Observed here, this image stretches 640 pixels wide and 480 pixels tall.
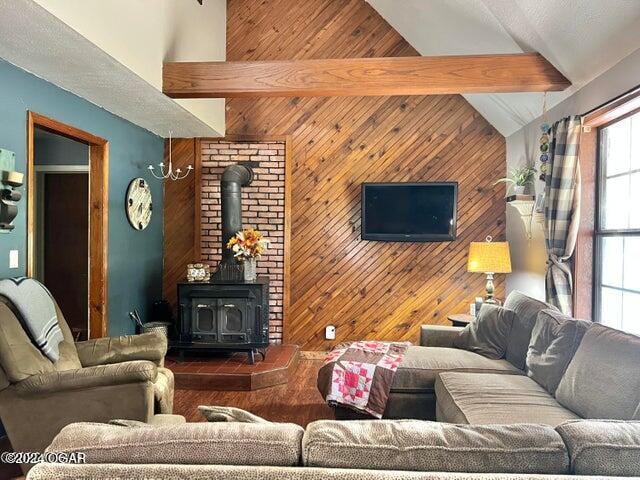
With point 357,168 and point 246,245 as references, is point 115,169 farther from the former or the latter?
point 357,168

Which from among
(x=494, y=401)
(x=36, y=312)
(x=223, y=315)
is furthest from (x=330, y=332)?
(x=36, y=312)

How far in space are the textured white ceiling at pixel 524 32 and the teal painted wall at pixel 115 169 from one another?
9.61 ft

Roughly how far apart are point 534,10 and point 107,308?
3991 mm

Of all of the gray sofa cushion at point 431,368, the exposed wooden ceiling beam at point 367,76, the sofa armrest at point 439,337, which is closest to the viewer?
the gray sofa cushion at point 431,368

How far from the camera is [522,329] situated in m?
3.21

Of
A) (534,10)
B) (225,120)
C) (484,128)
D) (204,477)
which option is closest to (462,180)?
(484,128)

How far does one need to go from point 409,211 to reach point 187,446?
407 centimetres

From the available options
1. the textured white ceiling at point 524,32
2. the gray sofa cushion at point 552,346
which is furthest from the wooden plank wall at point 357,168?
the gray sofa cushion at point 552,346

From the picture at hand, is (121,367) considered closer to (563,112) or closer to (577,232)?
(577,232)

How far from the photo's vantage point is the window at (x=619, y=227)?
295 cm

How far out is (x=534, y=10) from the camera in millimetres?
2900

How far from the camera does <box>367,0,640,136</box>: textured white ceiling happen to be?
8.69 ft

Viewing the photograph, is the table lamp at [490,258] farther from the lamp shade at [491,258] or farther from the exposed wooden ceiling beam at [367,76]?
the exposed wooden ceiling beam at [367,76]

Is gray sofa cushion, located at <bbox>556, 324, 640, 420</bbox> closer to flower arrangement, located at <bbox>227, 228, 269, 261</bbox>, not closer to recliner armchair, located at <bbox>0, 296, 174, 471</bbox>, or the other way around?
recliner armchair, located at <bbox>0, 296, 174, 471</bbox>
